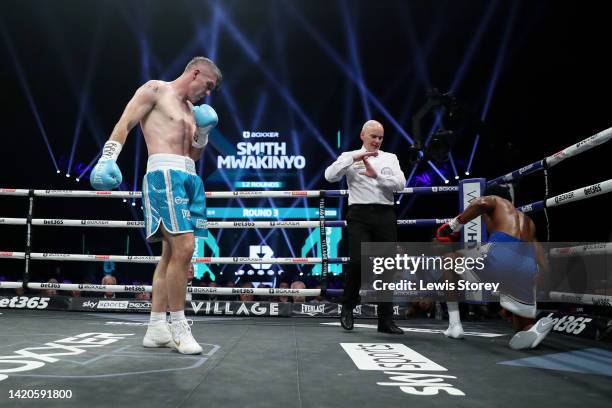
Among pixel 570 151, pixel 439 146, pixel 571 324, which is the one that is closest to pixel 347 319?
pixel 571 324

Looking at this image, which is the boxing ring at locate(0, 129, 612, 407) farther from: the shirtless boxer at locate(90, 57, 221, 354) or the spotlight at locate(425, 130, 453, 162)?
the spotlight at locate(425, 130, 453, 162)

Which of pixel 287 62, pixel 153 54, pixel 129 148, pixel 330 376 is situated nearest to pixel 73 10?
pixel 153 54

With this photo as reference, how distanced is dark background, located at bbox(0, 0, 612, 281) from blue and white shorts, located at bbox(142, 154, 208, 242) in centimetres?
654

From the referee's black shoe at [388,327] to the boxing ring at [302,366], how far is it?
8 centimetres

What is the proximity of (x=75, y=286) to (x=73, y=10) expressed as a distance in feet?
22.8

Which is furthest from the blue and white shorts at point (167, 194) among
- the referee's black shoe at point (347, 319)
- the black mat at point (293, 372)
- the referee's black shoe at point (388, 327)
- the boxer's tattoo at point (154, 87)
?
the referee's black shoe at point (388, 327)

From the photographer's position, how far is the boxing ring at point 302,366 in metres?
1.17

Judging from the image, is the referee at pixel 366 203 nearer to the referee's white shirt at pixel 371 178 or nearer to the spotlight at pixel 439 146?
the referee's white shirt at pixel 371 178

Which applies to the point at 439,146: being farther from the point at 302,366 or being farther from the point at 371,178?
the point at 302,366

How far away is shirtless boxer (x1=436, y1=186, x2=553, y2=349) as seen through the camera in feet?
7.14

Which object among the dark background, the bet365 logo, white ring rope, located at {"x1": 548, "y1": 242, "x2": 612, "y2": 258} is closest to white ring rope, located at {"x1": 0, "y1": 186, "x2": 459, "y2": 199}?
white ring rope, located at {"x1": 548, "y1": 242, "x2": 612, "y2": 258}

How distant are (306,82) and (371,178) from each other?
373 inches

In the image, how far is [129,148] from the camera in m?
11.3
